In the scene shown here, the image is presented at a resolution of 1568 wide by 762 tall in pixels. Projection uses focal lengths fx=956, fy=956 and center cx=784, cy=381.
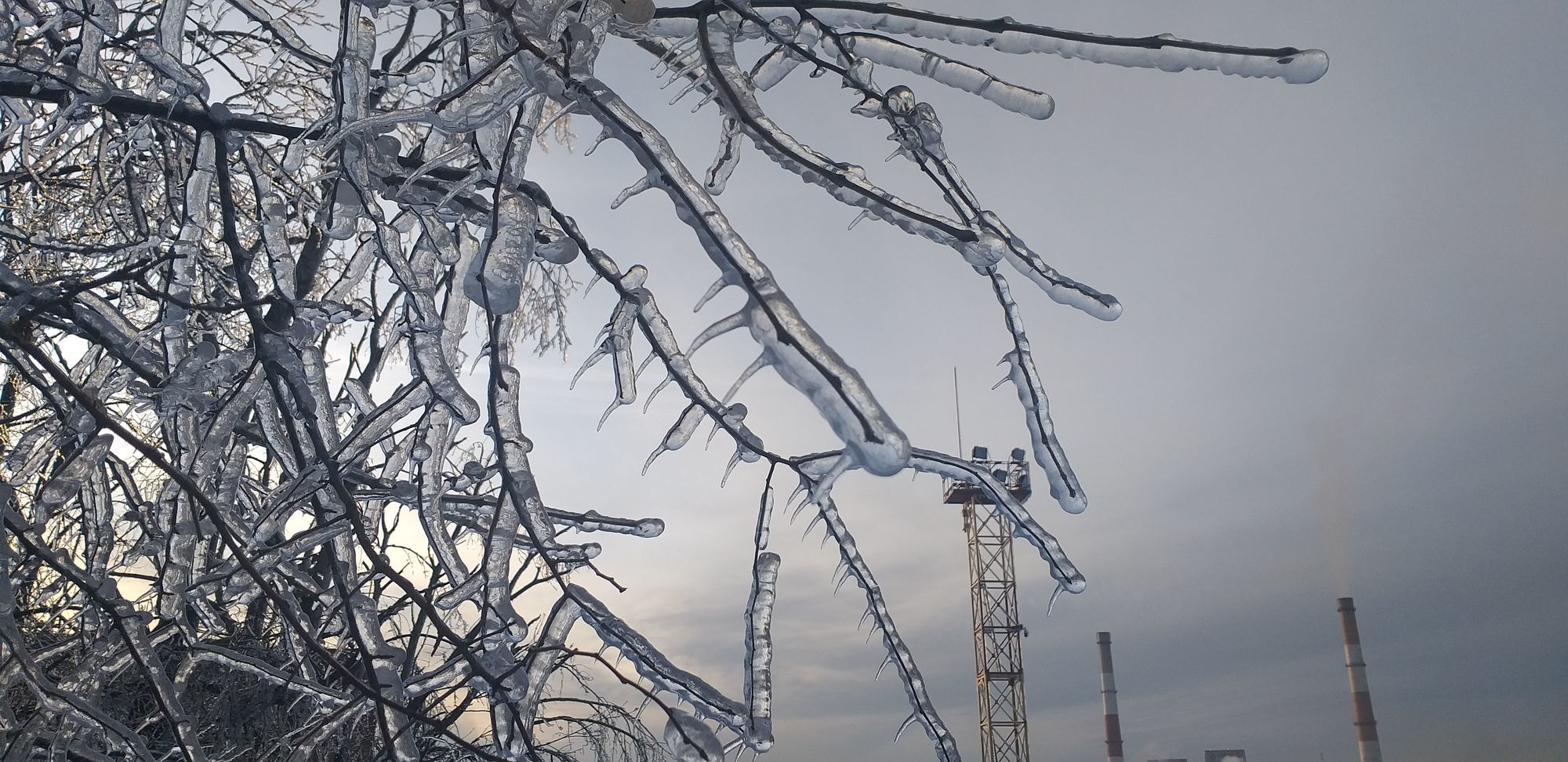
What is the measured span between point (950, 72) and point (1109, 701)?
26.1 meters

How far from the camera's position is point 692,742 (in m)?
0.97

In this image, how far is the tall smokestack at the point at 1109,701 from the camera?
23094 millimetres

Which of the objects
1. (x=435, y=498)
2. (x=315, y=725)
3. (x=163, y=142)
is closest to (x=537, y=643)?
(x=435, y=498)

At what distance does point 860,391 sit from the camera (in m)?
0.64

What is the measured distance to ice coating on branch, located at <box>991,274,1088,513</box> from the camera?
3.49 feet

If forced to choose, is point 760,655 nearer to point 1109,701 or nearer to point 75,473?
point 75,473

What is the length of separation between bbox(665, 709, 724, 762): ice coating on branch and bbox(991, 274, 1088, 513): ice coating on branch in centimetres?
46

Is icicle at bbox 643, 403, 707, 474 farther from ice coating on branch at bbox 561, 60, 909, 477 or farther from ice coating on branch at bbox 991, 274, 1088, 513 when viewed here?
ice coating on branch at bbox 991, 274, 1088, 513

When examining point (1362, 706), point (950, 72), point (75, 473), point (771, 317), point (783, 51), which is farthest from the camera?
point (1362, 706)

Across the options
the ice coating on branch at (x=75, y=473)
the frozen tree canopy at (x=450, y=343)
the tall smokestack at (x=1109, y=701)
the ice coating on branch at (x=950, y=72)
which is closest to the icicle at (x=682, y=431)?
the frozen tree canopy at (x=450, y=343)

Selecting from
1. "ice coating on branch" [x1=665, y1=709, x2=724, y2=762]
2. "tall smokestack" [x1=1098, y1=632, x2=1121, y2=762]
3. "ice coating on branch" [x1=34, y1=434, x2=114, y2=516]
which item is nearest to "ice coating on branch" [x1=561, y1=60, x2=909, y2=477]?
"ice coating on branch" [x1=665, y1=709, x2=724, y2=762]

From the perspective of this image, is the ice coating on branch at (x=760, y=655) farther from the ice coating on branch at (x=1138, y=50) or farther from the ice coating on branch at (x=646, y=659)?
the ice coating on branch at (x=1138, y=50)

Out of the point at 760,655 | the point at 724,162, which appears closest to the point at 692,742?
the point at 760,655

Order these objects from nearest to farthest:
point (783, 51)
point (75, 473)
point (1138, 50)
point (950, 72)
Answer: point (1138, 50)
point (950, 72)
point (783, 51)
point (75, 473)
